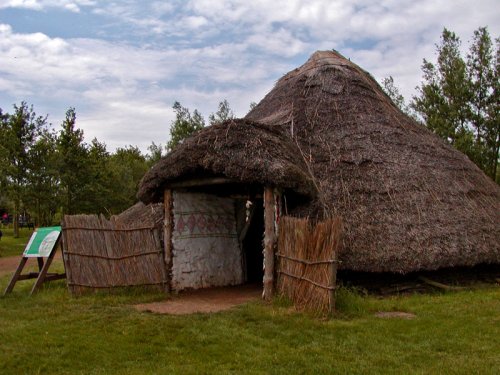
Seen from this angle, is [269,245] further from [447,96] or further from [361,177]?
[447,96]

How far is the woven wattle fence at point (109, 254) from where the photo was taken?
32.0ft

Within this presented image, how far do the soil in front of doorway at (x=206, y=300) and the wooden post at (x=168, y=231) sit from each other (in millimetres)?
518

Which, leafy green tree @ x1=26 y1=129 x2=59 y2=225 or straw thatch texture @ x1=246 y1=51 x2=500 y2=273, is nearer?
straw thatch texture @ x1=246 y1=51 x2=500 y2=273

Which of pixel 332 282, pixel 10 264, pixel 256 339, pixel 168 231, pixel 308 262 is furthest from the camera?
pixel 10 264

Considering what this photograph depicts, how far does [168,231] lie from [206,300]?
165cm

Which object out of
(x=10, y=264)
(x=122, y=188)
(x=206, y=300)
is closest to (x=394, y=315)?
(x=206, y=300)

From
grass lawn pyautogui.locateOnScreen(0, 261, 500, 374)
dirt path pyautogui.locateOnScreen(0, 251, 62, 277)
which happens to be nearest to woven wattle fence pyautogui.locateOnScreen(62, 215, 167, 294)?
grass lawn pyautogui.locateOnScreen(0, 261, 500, 374)

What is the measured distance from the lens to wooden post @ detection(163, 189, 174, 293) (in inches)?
402

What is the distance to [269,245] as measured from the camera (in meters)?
8.96

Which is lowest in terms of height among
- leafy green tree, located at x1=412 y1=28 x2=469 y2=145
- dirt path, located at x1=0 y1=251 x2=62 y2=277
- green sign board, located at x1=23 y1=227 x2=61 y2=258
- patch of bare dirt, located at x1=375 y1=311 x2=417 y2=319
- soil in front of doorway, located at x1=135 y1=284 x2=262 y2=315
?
dirt path, located at x1=0 y1=251 x2=62 y2=277

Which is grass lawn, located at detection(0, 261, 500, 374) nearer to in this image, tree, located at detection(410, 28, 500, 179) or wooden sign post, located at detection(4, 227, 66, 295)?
wooden sign post, located at detection(4, 227, 66, 295)

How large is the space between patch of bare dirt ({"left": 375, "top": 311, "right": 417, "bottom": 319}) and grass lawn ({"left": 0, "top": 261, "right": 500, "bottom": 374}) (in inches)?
5.7

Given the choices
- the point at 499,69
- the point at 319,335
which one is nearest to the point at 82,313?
the point at 319,335

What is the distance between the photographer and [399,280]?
9.62 m
